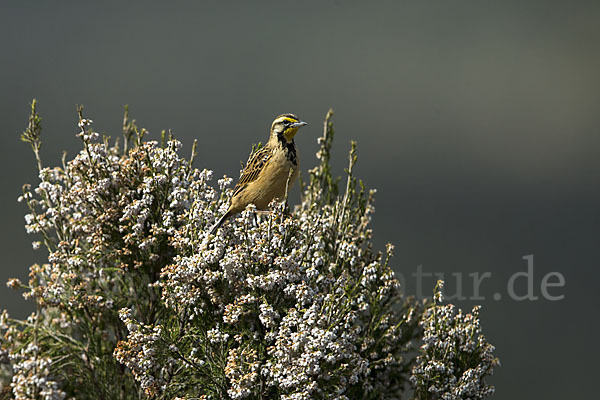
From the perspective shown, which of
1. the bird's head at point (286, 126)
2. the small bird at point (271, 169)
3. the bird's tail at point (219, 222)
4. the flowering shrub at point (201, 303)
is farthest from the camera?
the bird's head at point (286, 126)

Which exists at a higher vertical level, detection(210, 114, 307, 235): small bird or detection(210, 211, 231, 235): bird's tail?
detection(210, 114, 307, 235): small bird

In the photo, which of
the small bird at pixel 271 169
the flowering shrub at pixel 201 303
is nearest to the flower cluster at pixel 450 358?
the flowering shrub at pixel 201 303

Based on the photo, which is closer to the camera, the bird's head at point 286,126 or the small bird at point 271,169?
the small bird at point 271,169

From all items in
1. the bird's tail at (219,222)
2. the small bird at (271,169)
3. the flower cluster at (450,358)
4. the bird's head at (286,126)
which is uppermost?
the bird's head at (286,126)

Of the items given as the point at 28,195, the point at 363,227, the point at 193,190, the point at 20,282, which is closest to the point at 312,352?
the point at 193,190

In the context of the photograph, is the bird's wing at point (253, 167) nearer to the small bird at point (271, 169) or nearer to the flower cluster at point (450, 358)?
the small bird at point (271, 169)

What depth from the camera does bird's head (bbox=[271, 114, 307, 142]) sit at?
3365 millimetres

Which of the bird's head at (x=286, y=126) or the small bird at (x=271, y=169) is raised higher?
the bird's head at (x=286, y=126)

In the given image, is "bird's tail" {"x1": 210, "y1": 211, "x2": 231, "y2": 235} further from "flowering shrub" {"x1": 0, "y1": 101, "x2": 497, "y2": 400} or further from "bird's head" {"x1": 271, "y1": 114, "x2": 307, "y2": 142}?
"bird's head" {"x1": 271, "y1": 114, "x2": 307, "y2": 142}

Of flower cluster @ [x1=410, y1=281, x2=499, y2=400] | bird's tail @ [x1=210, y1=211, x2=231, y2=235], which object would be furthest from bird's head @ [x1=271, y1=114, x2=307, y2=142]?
flower cluster @ [x1=410, y1=281, x2=499, y2=400]

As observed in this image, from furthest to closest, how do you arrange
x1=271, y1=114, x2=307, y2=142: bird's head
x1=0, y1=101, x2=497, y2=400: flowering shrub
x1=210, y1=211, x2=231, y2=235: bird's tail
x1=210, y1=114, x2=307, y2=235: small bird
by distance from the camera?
x1=271, y1=114, x2=307, y2=142: bird's head
x1=210, y1=114, x2=307, y2=235: small bird
x1=210, y1=211, x2=231, y2=235: bird's tail
x1=0, y1=101, x2=497, y2=400: flowering shrub

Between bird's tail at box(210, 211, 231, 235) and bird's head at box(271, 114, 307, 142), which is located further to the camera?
bird's head at box(271, 114, 307, 142)

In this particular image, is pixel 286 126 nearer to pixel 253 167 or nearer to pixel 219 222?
pixel 253 167

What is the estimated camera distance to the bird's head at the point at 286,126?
3.37 m
